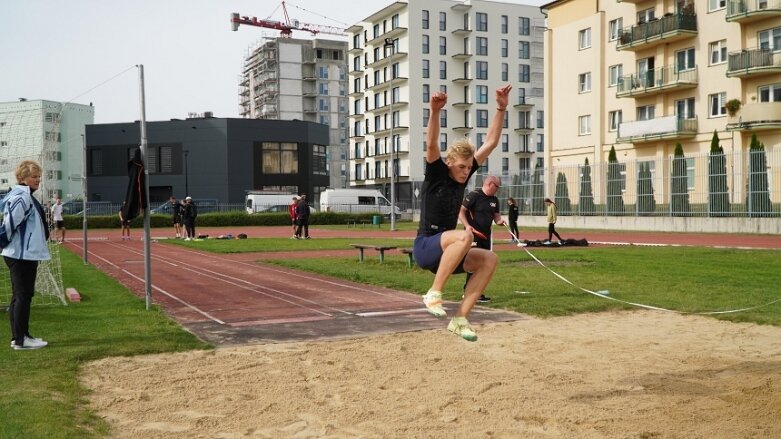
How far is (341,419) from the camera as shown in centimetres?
578

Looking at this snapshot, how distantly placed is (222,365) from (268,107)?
122938 millimetres

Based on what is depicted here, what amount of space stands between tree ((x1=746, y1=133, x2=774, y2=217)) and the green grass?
27083mm

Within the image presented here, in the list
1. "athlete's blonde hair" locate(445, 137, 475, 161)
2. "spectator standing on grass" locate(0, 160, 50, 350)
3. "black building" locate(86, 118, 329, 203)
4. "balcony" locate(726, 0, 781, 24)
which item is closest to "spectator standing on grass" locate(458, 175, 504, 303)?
"athlete's blonde hair" locate(445, 137, 475, 161)

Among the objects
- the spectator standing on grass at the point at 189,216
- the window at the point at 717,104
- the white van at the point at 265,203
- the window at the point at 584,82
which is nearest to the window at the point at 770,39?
the window at the point at 717,104

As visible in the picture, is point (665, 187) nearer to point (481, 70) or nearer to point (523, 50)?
point (481, 70)

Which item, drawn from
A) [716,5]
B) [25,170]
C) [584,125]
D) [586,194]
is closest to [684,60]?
[716,5]

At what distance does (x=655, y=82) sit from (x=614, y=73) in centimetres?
495

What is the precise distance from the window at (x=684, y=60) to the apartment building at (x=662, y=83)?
0.06 metres

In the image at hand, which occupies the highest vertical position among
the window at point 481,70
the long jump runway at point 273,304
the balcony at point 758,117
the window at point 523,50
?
the window at point 523,50

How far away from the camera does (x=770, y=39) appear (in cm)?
3947

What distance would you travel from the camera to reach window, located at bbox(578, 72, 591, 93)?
51875mm

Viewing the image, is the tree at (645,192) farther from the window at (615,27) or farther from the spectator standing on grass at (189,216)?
the spectator standing on grass at (189,216)

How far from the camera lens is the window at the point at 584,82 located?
51.9m

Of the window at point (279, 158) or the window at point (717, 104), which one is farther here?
the window at point (279, 158)
